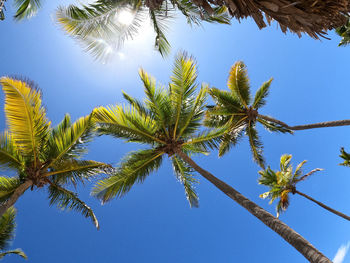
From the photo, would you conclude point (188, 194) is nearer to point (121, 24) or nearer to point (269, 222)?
point (269, 222)

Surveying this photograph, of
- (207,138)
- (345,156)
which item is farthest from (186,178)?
(345,156)

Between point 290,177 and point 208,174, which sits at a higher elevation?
point 290,177

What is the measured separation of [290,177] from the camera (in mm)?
16203

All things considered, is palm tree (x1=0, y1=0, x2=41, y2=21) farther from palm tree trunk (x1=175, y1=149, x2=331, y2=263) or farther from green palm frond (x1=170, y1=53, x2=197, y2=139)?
palm tree trunk (x1=175, y1=149, x2=331, y2=263)

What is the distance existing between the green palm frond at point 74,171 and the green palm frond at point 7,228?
353cm

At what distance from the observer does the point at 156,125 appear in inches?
368

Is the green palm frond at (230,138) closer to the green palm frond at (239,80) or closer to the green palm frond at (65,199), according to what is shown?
the green palm frond at (239,80)

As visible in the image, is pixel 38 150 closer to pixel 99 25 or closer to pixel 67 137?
pixel 67 137

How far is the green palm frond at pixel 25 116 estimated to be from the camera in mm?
6391

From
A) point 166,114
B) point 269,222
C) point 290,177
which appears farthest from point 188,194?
point 290,177

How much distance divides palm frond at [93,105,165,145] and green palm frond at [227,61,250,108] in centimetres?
506

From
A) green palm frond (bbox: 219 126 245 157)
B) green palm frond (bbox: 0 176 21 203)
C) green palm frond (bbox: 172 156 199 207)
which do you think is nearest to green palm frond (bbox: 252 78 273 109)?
green palm frond (bbox: 219 126 245 157)

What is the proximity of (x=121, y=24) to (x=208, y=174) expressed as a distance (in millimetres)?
5976

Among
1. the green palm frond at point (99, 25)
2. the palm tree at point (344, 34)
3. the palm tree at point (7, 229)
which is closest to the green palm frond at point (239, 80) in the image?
the green palm frond at point (99, 25)
